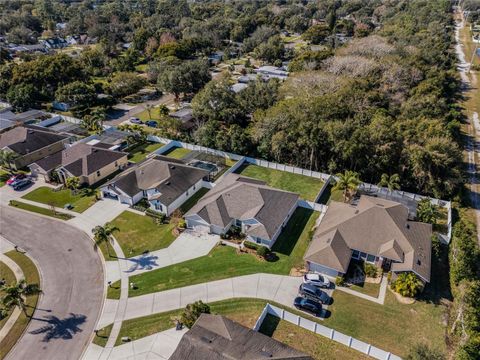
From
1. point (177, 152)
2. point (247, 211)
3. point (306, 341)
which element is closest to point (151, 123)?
point (177, 152)

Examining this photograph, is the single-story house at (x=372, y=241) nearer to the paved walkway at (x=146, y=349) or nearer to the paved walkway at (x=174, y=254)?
the paved walkway at (x=174, y=254)

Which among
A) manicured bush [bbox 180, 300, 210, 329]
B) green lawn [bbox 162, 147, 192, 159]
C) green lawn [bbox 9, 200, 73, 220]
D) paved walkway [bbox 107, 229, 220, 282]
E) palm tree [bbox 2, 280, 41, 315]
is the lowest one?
paved walkway [bbox 107, 229, 220, 282]

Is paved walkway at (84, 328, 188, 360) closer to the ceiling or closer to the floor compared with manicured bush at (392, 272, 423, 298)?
closer to the floor

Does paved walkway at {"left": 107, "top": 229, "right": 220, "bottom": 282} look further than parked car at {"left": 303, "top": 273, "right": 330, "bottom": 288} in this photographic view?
Yes

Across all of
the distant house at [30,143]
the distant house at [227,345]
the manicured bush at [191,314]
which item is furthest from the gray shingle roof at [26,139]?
the distant house at [227,345]

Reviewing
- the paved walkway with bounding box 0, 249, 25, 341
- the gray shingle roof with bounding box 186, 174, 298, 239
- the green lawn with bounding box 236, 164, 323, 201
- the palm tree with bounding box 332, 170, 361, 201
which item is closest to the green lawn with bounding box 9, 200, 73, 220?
the paved walkway with bounding box 0, 249, 25, 341

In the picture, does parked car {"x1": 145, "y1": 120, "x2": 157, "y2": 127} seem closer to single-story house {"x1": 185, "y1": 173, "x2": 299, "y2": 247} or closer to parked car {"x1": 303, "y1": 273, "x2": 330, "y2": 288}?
single-story house {"x1": 185, "y1": 173, "x2": 299, "y2": 247}
